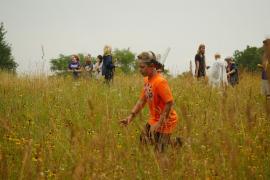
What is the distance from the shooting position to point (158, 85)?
435 cm

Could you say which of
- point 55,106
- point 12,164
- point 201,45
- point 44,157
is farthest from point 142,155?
point 201,45

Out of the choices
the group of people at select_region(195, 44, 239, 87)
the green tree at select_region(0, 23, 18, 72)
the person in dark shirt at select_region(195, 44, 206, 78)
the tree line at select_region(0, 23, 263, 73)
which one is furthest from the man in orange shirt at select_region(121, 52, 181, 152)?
the green tree at select_region(0, 23, 18, 72)

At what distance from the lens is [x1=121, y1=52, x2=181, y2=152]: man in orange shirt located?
420 centimetres

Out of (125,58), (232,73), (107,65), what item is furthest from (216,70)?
(125,58)

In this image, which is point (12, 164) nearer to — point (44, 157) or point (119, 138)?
point (44, 157)

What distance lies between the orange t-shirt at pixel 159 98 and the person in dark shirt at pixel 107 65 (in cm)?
749

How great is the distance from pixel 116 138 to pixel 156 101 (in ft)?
2.04

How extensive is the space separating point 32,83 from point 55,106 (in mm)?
2971

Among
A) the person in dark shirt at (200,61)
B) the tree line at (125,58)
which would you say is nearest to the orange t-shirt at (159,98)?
the person in dark shirt at (200,61)

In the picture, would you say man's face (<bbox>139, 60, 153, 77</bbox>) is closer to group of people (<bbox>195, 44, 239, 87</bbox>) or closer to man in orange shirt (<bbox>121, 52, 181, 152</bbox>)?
man in orange shirt (<bbox>121, 52, 181, 152</bbox>)

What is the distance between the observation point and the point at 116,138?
446 centimetres

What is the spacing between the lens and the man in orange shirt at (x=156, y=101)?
420 cm

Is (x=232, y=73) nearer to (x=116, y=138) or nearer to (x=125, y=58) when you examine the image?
(x=116, y=138)

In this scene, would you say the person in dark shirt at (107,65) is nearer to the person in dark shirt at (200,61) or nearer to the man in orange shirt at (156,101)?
the person in dark shirt at (200,61)
